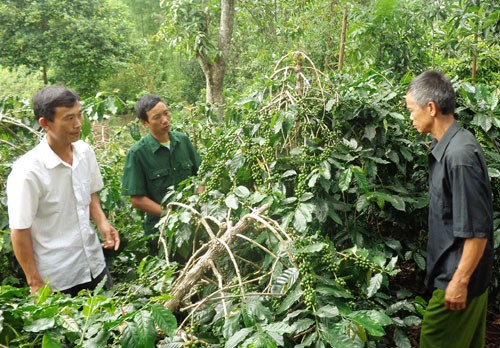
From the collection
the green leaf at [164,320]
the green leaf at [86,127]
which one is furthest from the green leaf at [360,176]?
the green leaf at [86,127]

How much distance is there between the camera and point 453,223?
1773 millimetres

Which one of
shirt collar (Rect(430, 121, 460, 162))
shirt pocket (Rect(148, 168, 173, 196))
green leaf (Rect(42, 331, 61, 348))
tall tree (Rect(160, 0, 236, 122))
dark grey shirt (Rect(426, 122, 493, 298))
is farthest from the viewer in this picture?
tall tree (Rect(160, 0, 236, 122))

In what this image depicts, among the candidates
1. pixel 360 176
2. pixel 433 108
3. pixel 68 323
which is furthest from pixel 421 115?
pixel 68 323

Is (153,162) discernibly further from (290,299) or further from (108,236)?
(290,299)

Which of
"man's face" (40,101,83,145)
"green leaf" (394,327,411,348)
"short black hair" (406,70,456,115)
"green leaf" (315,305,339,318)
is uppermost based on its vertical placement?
"man's face" (40,101,83,145)

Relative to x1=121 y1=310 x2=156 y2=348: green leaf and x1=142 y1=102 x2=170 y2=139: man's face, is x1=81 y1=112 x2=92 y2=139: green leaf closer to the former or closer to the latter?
x1=142 y1=102 x2=170 y2=139: man's face

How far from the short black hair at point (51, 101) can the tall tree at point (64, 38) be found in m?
11.7

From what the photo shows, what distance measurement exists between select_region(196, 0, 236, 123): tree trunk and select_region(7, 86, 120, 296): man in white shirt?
15.6ft

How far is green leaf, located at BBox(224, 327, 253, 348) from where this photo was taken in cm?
129

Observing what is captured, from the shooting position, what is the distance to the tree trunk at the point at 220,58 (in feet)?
22.4

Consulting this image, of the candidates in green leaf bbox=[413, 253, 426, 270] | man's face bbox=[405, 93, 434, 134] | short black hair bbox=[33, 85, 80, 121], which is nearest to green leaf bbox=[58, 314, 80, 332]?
short black hair bbox=[33, 85, 80, 121]

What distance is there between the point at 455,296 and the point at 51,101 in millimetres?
1909

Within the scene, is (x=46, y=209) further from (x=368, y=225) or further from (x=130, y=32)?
(x=130, y=32)

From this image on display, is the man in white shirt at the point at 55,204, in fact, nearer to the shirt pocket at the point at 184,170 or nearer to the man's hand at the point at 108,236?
the man's hand at the point at 108,236
